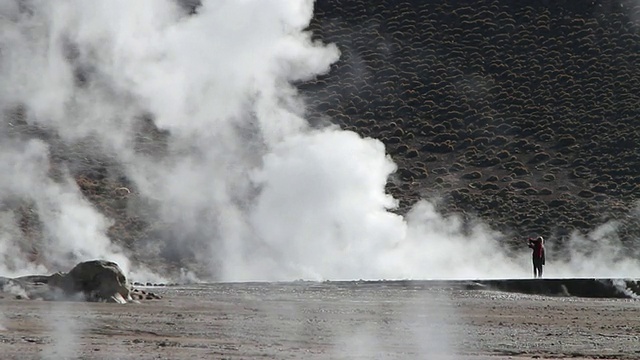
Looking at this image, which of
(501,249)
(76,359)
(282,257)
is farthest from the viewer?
(501,249)

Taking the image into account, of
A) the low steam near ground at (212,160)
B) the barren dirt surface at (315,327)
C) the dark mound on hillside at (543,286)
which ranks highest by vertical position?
the low steam near ground at (212,160)

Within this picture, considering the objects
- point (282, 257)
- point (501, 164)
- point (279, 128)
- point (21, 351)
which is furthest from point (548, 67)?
point (21, 351)

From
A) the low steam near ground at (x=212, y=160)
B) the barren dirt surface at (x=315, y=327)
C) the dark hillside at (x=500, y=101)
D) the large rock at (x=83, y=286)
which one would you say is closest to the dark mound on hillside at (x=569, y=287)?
the barren dirt surface at (x=315, y=327)

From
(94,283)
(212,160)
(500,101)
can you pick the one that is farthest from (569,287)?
(500,101)

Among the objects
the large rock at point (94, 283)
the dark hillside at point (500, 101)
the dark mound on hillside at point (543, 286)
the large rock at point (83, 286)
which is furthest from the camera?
the dark hillside at point (500, 101)

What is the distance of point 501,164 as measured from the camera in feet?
160

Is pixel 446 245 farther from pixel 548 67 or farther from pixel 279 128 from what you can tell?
pixel 548 67

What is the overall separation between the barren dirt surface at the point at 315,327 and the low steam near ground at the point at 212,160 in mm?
9553

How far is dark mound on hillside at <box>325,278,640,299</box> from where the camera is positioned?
24984mm

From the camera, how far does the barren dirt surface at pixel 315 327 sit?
1275 centimetres

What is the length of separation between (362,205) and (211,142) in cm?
824

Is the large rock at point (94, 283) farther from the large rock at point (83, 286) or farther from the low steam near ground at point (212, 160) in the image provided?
the low steam near ground at point (212, 160)

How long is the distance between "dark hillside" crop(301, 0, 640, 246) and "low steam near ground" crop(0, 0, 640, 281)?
2.43 m

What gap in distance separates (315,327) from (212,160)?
76.6ft
